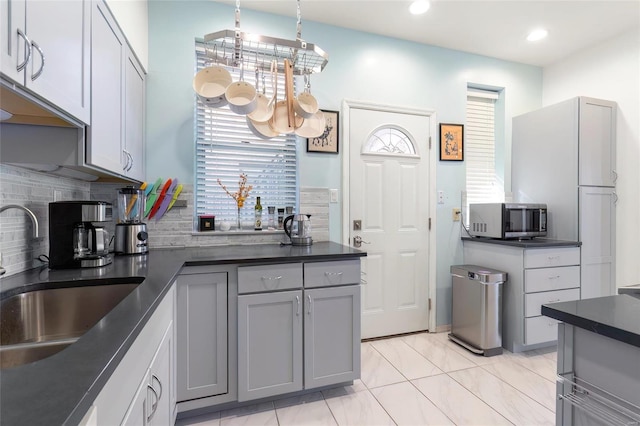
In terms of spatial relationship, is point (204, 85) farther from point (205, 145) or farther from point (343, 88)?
point (343, 88)

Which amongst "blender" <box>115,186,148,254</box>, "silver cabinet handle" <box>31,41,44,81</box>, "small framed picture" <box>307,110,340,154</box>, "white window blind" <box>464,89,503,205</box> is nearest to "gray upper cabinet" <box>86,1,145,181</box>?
"blender" <box>115,186,148,254</box>

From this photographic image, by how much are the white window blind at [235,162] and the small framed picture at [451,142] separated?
152 cm

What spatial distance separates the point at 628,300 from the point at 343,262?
1291 mm

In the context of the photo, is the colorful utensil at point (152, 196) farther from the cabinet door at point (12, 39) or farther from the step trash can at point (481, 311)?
the step trash can at point (481, 311)

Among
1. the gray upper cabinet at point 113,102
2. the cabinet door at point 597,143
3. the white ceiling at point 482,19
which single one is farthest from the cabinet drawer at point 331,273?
the cabinet door at point 597,143

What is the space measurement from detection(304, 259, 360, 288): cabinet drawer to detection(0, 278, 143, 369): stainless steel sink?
924 mm

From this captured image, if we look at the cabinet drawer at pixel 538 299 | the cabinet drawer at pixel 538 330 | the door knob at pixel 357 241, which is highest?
the door knob at pixel 357 241

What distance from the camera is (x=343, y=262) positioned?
77.4 inches

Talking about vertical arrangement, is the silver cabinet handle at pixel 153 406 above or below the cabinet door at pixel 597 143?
below

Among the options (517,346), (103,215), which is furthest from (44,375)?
(517,346)

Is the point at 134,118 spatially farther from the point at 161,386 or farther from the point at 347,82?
the point at 347,82

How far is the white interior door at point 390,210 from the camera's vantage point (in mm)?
2783

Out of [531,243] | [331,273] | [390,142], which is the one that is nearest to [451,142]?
[390,142]

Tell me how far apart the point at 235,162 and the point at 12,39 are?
168 centimetres
